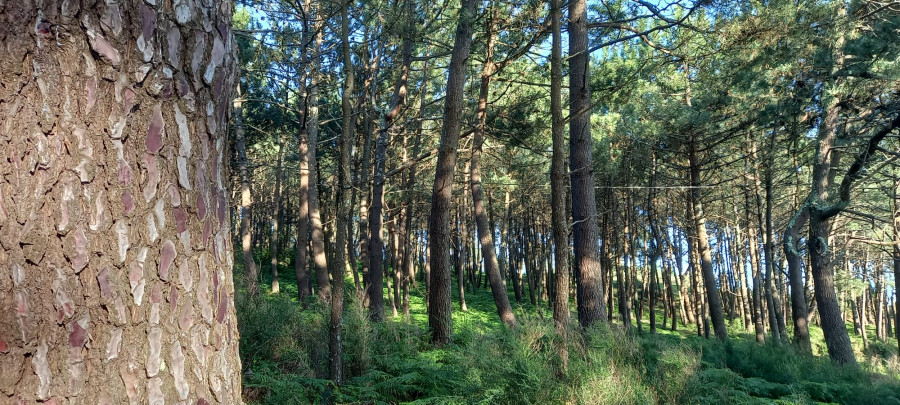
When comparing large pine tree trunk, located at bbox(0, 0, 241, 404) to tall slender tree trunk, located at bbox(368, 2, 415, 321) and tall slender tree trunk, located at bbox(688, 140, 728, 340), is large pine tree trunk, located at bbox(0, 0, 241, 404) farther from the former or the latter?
tall slender tree trunk, located at bbox(688, 140, 728, 340)

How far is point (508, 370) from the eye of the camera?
4109 mm

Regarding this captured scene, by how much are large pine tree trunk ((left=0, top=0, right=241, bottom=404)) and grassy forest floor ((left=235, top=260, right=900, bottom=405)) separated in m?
3.10

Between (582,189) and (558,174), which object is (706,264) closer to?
(582,189)

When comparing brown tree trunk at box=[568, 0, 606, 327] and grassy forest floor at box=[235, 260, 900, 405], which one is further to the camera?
brown tree trunk at box=[568, 0, 606, 327]

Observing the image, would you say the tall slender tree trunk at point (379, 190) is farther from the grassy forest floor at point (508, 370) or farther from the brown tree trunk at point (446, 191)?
the grassy forest floor at point (508, 370)

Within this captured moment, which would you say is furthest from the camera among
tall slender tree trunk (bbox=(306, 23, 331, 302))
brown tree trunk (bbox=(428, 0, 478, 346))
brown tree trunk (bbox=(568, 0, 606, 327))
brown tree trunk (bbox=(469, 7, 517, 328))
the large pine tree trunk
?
brown tree trunk (bbox=(469, 7, 517, 328))

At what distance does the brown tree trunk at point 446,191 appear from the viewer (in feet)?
27.5

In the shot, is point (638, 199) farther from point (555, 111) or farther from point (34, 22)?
point (34, 22)

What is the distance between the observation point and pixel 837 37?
10406mm

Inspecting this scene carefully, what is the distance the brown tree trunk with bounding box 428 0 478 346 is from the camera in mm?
8375

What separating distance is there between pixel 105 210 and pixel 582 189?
8486mm

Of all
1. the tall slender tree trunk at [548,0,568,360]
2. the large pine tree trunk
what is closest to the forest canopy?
the tall slender tree trunk at [548,0,568,360]

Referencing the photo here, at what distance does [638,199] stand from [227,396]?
22683mm

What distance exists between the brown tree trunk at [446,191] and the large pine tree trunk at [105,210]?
714 cm
